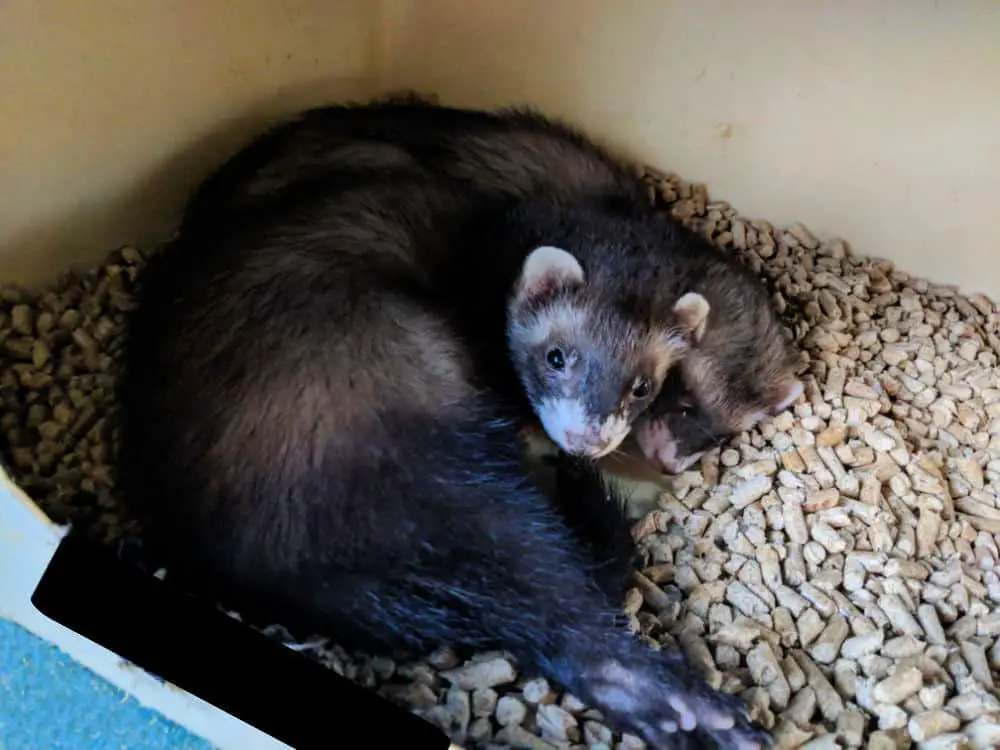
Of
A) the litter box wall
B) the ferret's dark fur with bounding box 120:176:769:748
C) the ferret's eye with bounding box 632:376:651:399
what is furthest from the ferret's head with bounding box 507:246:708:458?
the litter box wall

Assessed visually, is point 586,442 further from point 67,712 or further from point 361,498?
point 67,712

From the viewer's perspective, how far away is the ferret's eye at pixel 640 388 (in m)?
1.77

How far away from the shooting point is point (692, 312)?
176 centimetres

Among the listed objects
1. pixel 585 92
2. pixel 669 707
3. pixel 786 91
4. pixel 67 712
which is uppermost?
pixel 786 91

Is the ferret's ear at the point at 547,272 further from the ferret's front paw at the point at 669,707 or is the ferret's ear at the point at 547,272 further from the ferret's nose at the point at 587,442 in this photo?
the ferret's front paw at the point at 669,707

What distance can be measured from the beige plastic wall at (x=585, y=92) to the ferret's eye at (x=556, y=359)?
78cm

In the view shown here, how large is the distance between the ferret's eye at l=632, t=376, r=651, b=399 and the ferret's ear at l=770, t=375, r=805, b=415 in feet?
0.84

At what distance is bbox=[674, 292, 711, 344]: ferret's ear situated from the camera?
175 centimetres

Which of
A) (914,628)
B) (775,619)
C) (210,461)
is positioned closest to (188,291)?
(210,461)

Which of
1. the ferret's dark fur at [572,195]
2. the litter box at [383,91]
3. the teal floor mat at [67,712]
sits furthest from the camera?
the ferret's dark fur at [572,195]

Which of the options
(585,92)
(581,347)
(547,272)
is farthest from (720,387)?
(585,92)

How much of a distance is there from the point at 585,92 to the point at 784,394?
2.90 feet

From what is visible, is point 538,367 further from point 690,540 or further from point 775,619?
point 775,619

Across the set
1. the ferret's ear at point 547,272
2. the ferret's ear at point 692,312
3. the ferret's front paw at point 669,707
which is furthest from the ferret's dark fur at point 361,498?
the ferret's ear at point 692,312
